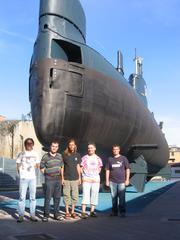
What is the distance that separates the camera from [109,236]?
6219 mm

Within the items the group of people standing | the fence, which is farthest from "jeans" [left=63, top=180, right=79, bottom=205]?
the fence

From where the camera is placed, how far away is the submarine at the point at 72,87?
10164 mm

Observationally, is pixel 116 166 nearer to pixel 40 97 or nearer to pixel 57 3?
pixel 40 97

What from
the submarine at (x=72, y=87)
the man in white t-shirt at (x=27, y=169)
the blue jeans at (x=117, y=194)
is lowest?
the blue jeans at (x=117, y=194)

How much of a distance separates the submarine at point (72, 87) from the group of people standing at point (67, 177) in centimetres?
172

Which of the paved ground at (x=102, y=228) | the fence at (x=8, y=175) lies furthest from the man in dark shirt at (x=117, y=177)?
the fence at (x=8, y=175)

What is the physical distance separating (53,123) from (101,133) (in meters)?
1.78

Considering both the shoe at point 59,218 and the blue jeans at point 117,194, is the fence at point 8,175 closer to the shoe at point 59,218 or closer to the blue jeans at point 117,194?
the blue jeans at point 117,194

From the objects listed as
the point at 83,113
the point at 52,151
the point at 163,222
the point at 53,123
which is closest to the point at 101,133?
the point at 83,113

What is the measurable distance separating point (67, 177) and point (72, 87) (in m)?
2.74

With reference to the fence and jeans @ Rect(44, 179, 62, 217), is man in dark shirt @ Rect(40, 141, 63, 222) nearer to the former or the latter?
jeans @ Rect(44, 179, 62, 217)

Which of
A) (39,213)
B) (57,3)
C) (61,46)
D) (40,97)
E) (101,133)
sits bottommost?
(39,213)

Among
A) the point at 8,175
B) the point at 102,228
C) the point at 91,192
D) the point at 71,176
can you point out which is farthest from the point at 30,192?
the point at 8,175

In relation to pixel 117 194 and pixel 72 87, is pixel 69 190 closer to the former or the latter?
pixel 117 194
